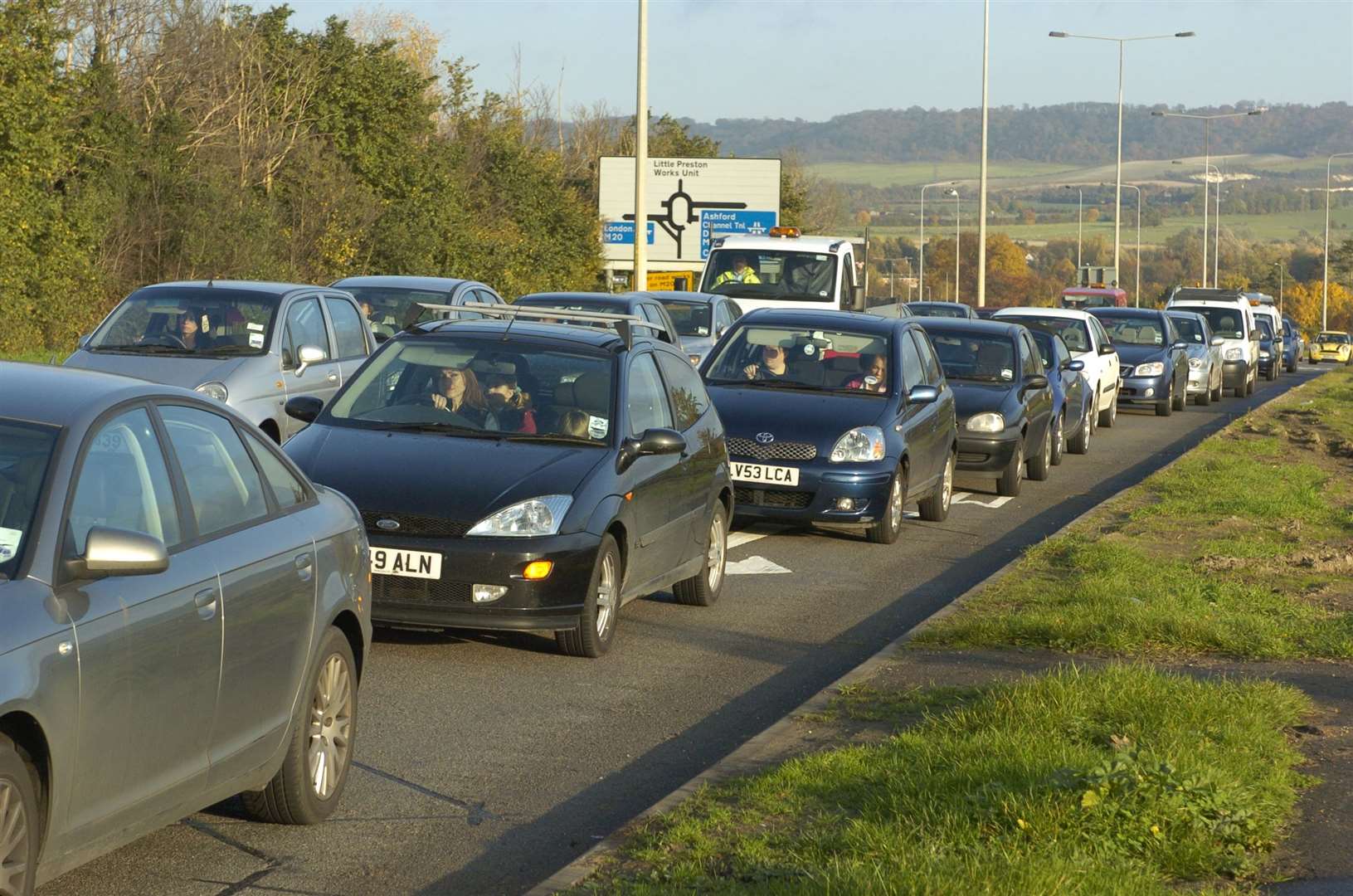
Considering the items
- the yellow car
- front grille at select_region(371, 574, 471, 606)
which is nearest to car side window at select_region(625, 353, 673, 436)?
front grille at select_region(371, 574, 471, 606)

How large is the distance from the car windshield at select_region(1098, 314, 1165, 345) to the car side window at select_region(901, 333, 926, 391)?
1865cm

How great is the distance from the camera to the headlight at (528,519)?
9008 millimetres

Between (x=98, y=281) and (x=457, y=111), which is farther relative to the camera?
(x=457, y=111)

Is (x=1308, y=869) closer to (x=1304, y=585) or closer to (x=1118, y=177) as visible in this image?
(x=1304, y=585)

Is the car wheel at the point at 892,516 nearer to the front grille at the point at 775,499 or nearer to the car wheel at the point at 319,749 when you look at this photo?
the front grille at the point at 775,499

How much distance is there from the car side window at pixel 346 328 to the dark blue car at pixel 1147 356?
1917cm

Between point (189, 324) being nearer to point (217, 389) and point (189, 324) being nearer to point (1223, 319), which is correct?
point (217, 389)

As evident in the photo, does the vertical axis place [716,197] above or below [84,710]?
above

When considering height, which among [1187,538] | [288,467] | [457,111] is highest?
[457,111]

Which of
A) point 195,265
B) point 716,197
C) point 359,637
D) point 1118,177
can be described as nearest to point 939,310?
point 716,197

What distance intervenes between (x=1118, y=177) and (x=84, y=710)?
70.0 m

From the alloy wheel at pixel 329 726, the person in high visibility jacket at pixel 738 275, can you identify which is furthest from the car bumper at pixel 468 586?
the person in high visibility jacket at pixel 738 275

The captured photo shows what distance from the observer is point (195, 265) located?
36688mm

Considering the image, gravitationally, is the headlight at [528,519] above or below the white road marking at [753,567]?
above
